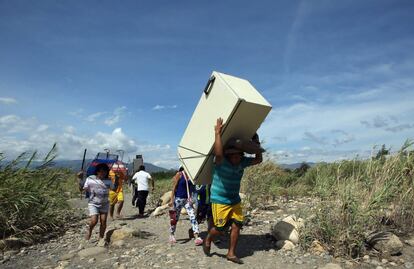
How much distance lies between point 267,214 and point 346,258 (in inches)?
145

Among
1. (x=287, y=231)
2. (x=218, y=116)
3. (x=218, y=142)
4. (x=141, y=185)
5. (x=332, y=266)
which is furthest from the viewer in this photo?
(x=141, y=185)

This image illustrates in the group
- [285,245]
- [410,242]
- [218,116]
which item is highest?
[218,116]

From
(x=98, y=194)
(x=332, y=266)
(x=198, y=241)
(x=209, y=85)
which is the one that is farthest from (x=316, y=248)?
(x=98, y=194)

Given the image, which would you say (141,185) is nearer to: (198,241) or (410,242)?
(198,241)

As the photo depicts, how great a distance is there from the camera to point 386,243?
5.25m

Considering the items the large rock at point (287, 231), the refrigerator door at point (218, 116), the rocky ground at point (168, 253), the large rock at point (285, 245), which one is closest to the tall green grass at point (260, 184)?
the rocky ground at point (168, 253)

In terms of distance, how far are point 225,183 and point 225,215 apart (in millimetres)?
456

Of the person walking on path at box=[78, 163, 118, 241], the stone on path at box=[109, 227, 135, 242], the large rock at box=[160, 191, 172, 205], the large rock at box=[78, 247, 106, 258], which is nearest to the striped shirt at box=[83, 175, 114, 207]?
the person walking on path at box=[78, 163, 118, 241]

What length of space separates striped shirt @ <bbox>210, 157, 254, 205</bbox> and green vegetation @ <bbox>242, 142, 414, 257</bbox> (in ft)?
4.05

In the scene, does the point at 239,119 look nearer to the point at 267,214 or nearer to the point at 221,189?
the point at 221,189

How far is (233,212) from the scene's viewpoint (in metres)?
5.55

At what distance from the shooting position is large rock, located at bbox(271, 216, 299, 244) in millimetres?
5908

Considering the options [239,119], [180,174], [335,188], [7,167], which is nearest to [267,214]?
[180,174]

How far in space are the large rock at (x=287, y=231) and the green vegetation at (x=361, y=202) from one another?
246 millimetres
